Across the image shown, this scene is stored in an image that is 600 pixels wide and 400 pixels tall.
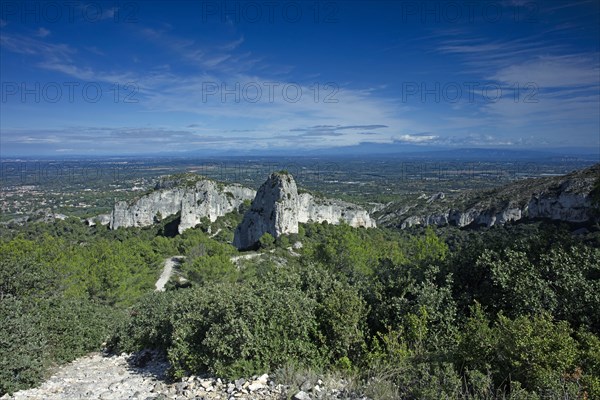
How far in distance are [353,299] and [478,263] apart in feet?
9.63

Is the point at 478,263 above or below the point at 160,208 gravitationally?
above

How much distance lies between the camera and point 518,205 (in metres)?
55.9

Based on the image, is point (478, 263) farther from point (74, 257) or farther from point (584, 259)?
point (74, 257)

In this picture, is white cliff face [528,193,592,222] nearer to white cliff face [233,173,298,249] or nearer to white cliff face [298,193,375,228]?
white cliff face [298,193,375,228]

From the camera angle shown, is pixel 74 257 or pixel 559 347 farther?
pixel 74 257

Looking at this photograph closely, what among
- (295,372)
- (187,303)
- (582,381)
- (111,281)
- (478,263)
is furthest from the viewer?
(111,281)

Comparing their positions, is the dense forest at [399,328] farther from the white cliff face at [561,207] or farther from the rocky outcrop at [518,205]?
the white cliff face at [561,207]

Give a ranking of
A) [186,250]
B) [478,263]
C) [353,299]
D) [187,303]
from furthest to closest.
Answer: [186,250], [187,303], [478,263], [353,299]

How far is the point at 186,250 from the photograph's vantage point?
40.1 m

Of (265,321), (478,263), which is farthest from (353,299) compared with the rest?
(478,263)

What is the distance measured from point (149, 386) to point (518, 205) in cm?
6086

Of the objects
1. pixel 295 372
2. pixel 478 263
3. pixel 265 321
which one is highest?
pixel 478 263

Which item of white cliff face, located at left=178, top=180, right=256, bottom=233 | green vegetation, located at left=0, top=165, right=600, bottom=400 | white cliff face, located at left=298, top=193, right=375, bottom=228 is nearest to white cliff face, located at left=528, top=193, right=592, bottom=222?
white cliff face, located at left=298, top=193, right=375, bottom=228

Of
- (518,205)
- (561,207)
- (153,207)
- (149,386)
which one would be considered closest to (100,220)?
(153,207)
